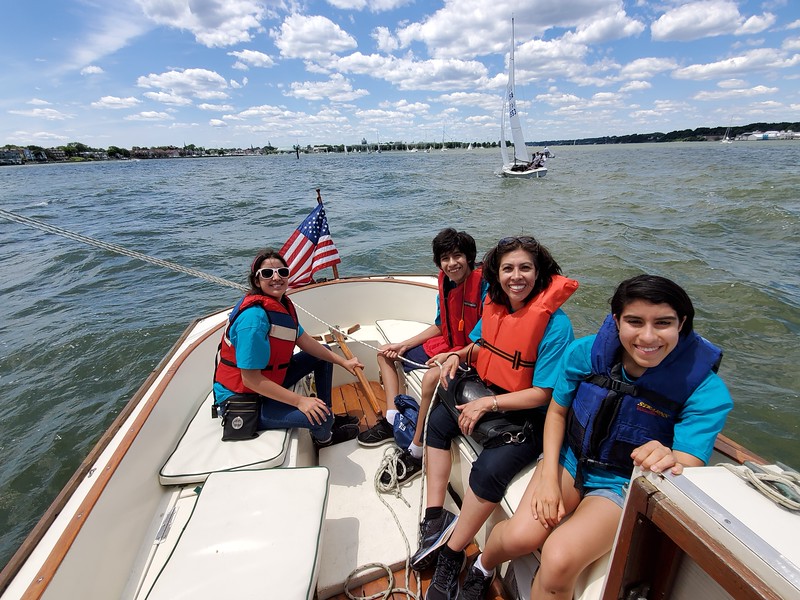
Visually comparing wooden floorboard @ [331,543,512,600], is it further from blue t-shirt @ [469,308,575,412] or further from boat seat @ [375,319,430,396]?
boat seat @ [375,319,430,396]

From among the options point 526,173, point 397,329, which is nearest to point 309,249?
point 397,329

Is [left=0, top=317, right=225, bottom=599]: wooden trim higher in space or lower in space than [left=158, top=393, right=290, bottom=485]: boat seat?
higher

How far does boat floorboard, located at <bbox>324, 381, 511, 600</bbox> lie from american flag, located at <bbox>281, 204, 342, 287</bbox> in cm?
130

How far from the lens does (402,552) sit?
81.7 inches

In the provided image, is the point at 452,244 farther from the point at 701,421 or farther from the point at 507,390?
the point at 701,421

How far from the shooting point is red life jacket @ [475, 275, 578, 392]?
6.40 feet

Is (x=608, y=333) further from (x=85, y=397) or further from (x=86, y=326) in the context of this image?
(x=86, y=326)

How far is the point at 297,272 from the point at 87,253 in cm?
1105

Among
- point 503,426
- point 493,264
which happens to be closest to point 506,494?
point 503,426

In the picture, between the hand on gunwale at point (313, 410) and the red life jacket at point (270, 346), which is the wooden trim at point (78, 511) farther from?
the hand on gunwale at point (313, 410)

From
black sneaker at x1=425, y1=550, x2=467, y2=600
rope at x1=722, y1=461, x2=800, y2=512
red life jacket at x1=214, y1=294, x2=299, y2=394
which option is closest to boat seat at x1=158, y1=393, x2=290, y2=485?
red life jacket at x1=214, y1=294, x2=299, y2=394

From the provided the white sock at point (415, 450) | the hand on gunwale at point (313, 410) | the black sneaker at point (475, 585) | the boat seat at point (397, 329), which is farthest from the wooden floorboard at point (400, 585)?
the boat seat at point (397, 329)

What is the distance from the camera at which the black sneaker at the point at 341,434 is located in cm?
280

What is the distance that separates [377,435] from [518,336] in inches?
54.2
